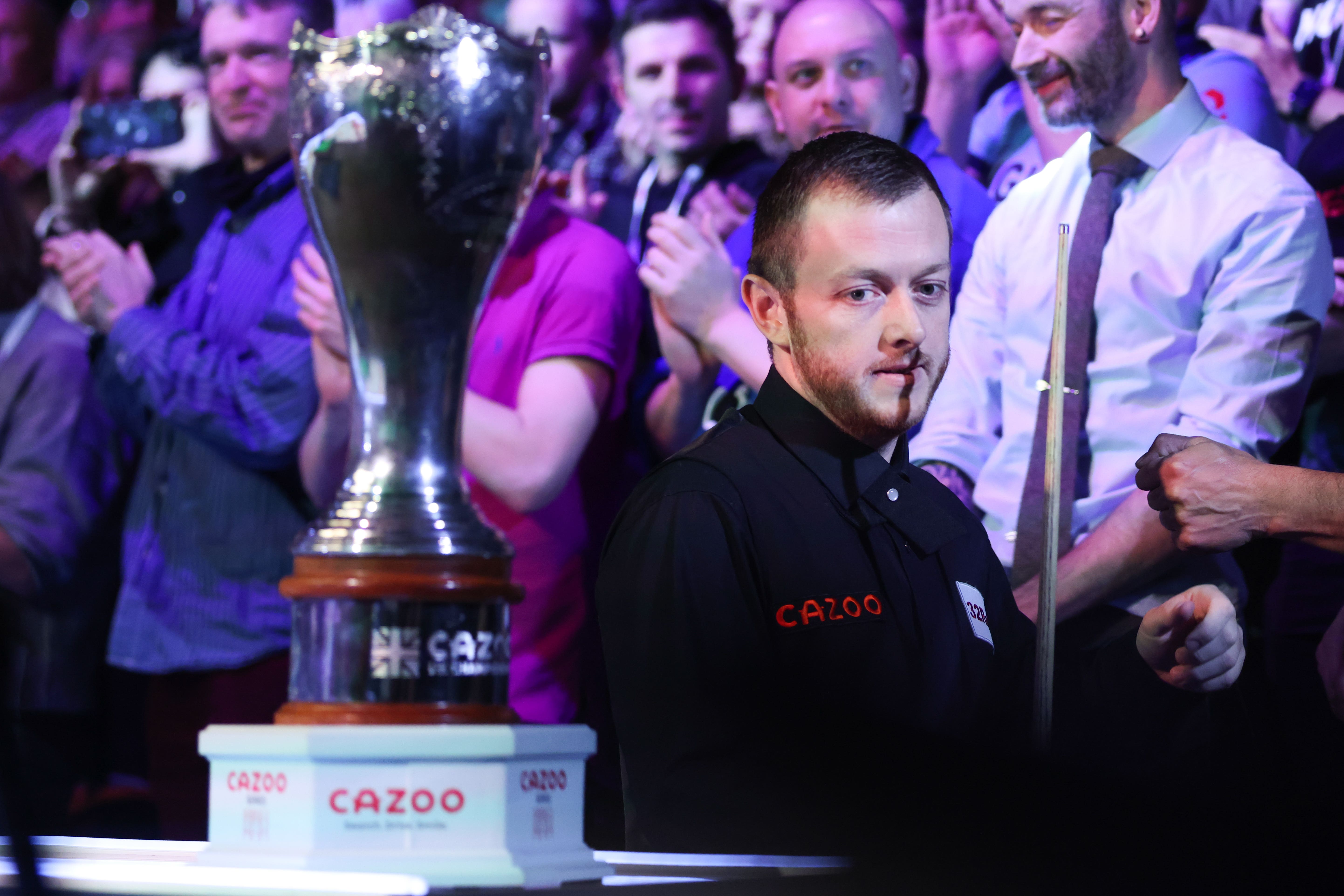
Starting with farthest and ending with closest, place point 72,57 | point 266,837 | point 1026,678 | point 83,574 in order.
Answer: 1. point 72,57
2. point 83,574
3. point 1026,678
4. point 266,837

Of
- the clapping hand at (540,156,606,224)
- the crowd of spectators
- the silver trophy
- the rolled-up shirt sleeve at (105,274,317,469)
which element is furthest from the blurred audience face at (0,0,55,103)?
the silver trophy

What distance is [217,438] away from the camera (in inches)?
100

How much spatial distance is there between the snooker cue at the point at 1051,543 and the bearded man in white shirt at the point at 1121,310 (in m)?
0.59

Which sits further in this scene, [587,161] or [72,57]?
[72,57]

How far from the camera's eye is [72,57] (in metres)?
2.96

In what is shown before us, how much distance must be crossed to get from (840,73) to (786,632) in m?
1.23

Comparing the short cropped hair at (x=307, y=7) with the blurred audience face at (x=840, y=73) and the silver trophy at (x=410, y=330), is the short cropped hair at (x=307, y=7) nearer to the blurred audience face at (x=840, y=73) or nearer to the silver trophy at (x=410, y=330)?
the blurred audience face at (x=840, y=73)

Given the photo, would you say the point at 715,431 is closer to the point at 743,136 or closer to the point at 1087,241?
the point at 1087,241

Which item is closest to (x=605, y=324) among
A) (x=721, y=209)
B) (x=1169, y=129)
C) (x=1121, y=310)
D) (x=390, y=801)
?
(x=721, y=209)

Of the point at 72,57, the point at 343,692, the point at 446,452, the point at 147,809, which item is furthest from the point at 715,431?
the point at 72,57

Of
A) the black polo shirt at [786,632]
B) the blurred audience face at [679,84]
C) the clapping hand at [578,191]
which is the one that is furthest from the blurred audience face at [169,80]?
the black polo shirt at [786,632]

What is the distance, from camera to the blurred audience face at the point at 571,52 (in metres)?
2.47

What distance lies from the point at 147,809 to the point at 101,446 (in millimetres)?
728

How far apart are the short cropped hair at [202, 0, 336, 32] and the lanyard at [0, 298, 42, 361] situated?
0.73m
